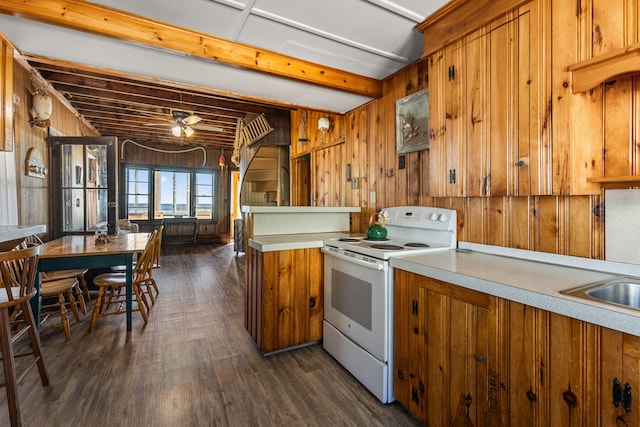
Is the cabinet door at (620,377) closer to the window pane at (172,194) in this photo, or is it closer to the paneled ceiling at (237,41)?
the paneled ceiling at (237,41)

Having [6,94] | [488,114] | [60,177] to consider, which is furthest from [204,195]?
[488,114]

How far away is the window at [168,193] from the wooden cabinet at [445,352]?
8195mm

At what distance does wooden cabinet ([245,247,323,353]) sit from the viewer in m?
2.35

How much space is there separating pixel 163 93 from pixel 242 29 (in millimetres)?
3247

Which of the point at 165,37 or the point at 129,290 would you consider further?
the point at 129,290

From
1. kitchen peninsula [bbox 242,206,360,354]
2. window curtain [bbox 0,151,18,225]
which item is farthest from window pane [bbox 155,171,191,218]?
kitchen peninsula [bbox 242,206,360,354]

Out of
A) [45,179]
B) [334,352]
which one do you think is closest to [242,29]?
[334,352]

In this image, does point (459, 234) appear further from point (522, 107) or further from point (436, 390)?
point (436, 390)

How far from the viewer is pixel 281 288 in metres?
2.38

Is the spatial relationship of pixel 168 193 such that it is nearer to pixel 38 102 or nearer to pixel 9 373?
pixel 38 102

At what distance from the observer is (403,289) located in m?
1.71

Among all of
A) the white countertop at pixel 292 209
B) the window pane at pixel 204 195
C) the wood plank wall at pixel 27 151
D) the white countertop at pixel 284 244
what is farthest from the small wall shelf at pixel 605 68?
the window pane at pixel 204 195

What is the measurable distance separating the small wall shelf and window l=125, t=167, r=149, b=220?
365 inches

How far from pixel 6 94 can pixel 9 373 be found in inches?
80.8
